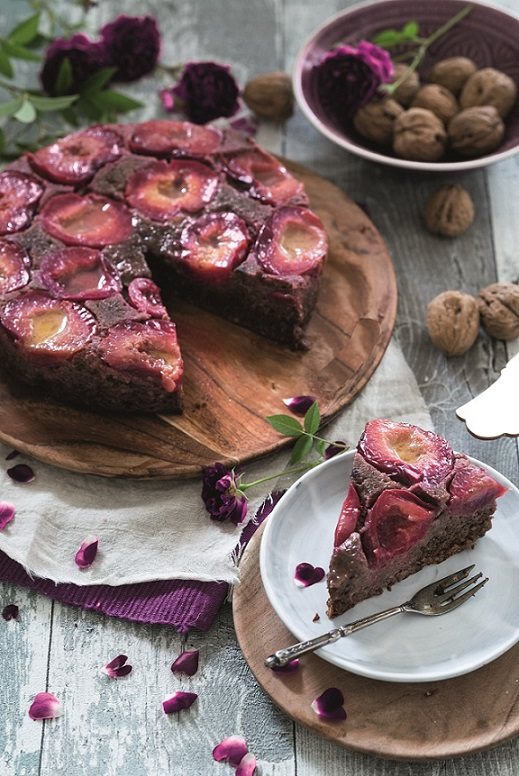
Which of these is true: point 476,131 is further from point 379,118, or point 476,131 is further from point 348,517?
point 348,517

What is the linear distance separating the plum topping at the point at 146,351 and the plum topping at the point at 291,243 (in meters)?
0.44

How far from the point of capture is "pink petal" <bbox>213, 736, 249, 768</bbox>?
2.68m

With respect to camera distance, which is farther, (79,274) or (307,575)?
(79,274)

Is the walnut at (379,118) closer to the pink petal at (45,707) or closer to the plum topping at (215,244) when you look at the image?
the plum topping at (215,244)

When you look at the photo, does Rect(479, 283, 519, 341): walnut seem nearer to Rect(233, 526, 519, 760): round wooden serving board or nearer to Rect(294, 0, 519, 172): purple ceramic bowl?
Rect(294, 0, 519, 172): purple ceramic bowl

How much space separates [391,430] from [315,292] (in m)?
0.82

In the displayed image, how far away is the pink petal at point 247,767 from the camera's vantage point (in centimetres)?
265

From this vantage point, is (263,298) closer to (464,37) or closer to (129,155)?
(129,155)

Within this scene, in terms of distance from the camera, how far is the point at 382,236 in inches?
157

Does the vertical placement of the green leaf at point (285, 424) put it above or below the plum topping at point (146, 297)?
below

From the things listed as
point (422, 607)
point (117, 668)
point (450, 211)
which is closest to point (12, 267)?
point (117, 668)

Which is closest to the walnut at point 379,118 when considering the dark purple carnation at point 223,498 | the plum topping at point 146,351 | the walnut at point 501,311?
the walnut at point 501,311

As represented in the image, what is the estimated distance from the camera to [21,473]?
3.26 metres

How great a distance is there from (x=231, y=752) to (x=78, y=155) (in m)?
→ 2.20
